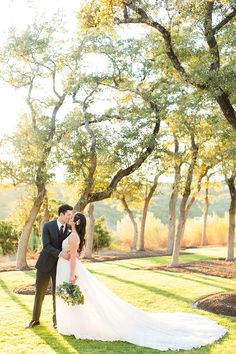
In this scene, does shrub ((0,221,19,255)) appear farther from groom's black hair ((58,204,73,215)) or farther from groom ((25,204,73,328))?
groom's black hair ((58,204,73,215))

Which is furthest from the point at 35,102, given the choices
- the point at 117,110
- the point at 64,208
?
the point at 64,208

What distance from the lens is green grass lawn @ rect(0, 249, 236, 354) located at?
29.9 feet

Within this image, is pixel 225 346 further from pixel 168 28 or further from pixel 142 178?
pixel 142 178

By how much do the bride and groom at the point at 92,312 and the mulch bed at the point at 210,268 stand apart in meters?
10.5

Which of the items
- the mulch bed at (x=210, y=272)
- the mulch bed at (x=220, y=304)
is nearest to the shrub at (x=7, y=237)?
the mulch bed at (x=210, y=272)

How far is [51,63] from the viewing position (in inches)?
888

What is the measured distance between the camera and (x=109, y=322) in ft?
Answer: 31.5

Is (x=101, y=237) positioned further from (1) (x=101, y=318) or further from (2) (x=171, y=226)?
(1) (x=101, y=318)

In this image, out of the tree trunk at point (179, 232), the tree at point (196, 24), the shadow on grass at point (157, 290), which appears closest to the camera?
the tree at point (196, 24)

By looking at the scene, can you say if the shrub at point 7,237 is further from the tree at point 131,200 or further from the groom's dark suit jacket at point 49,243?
the groom's dark suit jacket at point 49,243

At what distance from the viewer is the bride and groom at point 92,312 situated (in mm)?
9523

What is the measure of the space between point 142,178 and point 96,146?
5.38 m

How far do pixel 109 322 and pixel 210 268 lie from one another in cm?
1386

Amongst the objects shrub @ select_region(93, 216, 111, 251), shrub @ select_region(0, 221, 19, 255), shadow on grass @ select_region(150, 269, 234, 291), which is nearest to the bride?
shadow on grass @ select_region(150, 269, 234, 291)
